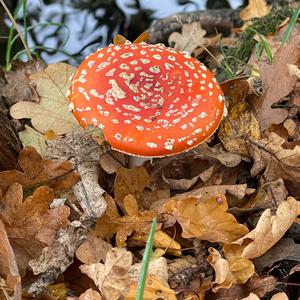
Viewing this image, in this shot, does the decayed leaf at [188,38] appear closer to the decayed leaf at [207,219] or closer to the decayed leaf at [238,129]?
the decayed leaf at [238,129]

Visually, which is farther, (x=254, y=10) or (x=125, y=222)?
(x=254, y=10)

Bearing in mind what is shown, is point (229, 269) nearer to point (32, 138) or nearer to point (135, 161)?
point (135, 161)

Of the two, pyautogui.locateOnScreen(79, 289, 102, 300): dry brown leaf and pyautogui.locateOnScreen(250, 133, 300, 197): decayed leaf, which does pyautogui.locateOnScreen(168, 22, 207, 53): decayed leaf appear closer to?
pyautogui.locateOnScreen(250, 133, 300, 197): decayed leaf

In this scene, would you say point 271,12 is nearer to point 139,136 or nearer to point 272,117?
point 272,117

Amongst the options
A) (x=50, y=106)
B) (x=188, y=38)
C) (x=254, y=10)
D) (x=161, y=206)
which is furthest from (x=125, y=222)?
(x=254, y=10)

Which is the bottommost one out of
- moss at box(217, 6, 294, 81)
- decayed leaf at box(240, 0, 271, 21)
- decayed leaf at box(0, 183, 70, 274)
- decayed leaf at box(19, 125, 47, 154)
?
decayed leaf at box(240, 0, 271, 21)

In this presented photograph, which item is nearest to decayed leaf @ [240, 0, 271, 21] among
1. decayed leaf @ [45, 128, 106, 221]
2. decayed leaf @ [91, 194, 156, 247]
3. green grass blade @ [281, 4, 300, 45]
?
green grass blade @ [281, 4, 300, 45]
